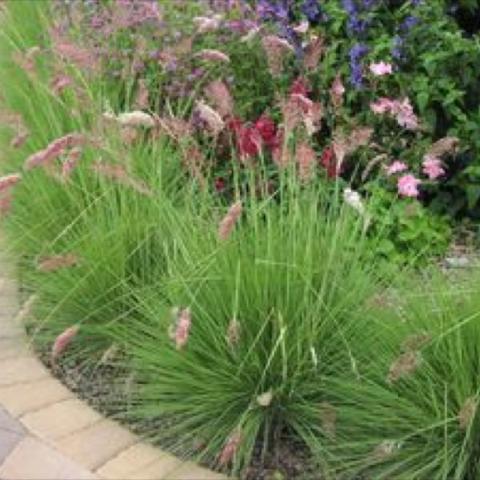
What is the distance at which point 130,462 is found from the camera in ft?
9.57

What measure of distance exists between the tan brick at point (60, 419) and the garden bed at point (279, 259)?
10cm

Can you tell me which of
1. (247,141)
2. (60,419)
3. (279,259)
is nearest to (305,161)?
(279,259)

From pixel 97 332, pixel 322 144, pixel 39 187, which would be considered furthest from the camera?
pixel 322 144

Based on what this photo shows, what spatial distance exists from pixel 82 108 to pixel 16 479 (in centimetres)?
161

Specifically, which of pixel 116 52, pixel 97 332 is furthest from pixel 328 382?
pixel 116 52

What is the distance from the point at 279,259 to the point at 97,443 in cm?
73

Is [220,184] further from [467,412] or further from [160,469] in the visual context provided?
[467,412]

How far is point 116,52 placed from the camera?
4.74 meters

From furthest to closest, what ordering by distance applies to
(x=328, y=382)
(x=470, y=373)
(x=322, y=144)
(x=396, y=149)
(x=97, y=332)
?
(x=322, y=144)
(x=396, y=149)
(x=97, y=332)
(x=328, y=382)
(x=470, y=373)

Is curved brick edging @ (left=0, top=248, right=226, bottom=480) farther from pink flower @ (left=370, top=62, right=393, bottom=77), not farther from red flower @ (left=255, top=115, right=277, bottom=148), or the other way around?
pink flower @ (left=370, top=62, right=393, bottom=77)

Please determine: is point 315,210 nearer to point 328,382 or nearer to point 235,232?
point 235,232

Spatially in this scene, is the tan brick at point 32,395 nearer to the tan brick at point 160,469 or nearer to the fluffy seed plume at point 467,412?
the tan brick at point 160,469

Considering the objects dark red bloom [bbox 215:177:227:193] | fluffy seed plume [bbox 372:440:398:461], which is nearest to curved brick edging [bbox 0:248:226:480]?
fluffy seed plume [bbox 372:440:398:461]

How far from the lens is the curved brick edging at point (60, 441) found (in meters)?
2.87
